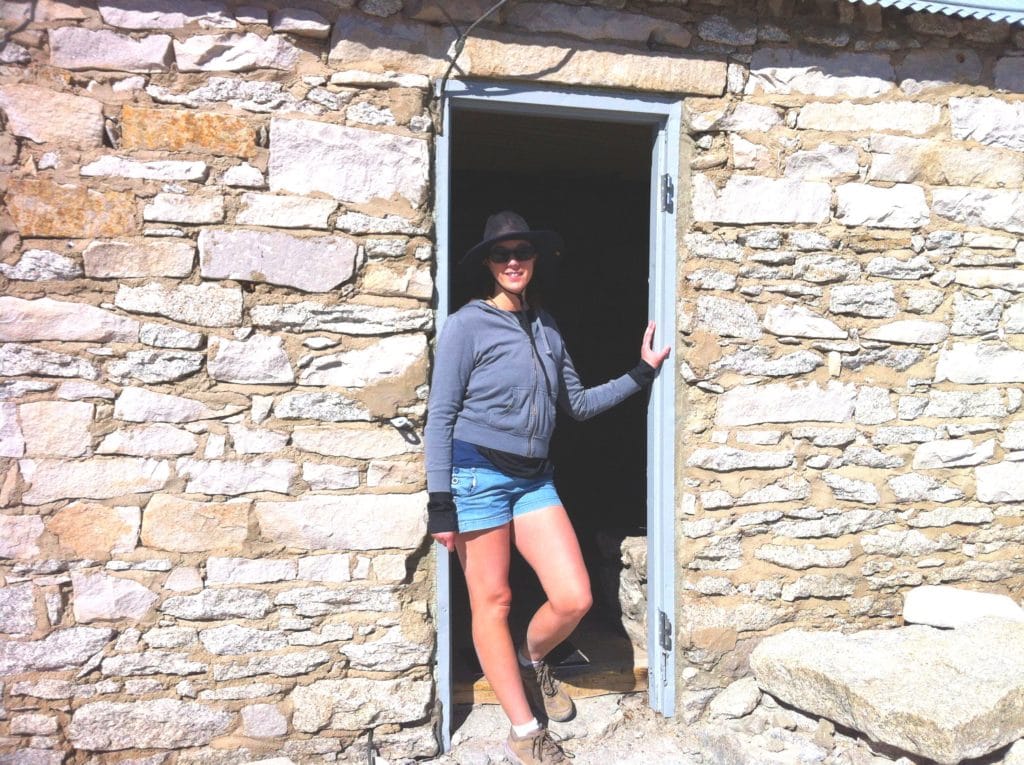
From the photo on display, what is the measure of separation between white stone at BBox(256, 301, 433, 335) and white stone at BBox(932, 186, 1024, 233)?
2070mm

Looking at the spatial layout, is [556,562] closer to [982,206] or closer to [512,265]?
[512,265]

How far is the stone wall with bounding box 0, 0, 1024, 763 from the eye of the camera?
2703mm

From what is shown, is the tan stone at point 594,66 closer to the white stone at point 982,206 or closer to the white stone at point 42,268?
the white stone at point 982,206

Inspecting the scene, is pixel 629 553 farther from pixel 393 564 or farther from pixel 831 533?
pixel 393 564

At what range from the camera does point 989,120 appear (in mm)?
3322

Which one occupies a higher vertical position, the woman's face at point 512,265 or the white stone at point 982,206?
the white stone at point 982,206

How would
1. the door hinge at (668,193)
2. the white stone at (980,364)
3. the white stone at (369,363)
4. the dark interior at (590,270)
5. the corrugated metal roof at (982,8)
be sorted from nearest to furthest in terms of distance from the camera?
1. the white stone at (369,363)
2. the corrugated metal roof at (982,8)
3. the door hinge at (668,193)
4. the white stone at (980,364)
5. the dark interior at (590,270)

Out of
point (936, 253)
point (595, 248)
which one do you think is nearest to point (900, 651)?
point (936, 253)

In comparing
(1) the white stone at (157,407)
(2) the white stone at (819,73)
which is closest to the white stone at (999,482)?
(2) the white stone at (819,73)

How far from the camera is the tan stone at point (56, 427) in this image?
269cm

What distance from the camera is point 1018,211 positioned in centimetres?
337

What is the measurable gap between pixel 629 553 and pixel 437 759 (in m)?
1.22

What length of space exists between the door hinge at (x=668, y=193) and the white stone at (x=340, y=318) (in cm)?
98

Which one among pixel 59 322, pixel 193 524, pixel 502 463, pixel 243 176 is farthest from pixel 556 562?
pixel 59 322
